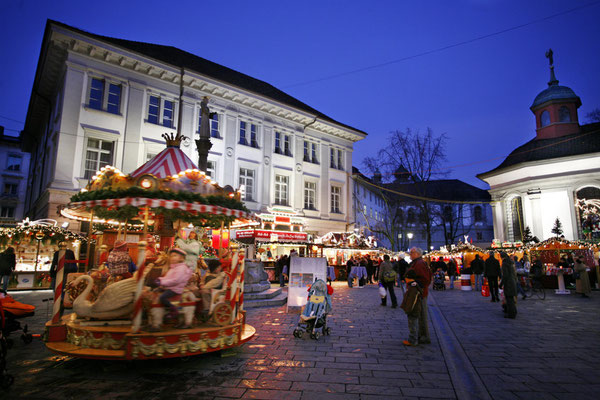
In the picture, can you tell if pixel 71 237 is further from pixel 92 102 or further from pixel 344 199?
pixel 344 199

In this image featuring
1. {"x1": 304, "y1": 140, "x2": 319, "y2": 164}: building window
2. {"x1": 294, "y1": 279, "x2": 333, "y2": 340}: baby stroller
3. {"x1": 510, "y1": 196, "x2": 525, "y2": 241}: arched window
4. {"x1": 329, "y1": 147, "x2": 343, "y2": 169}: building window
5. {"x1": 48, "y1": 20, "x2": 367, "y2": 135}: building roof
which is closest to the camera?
{"x1": 294, "y1": 279, "x2": 333, "y2": 340}: baby stroller

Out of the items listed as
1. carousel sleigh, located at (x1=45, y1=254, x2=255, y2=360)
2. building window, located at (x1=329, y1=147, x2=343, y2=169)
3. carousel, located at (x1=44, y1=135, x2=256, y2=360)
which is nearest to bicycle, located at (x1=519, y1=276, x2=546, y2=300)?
carousel, located at (x1=44, y1=135, x2=256, y2=360)

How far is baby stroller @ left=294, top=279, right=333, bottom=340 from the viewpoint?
24.2 feet

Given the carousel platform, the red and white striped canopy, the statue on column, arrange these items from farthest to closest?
1. the statue on column
2. the red and white striped canopy
3. the carousel platform

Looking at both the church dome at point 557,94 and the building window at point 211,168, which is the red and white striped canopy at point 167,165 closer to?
the building window at point 211,168

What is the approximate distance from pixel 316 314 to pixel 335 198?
80.5 feet

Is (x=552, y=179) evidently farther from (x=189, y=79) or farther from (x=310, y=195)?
(x=189, y=79)

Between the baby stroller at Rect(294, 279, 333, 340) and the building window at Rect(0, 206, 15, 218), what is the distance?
163 ft

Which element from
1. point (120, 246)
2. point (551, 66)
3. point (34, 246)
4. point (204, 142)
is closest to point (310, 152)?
point (204, 142)

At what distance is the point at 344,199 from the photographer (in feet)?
105

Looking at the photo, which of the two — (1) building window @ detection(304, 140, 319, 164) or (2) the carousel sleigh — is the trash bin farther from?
(2) the carousel sleigh

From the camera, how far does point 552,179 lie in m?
30.4

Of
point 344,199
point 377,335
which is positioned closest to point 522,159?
point 344,199

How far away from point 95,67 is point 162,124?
4.62 metres
